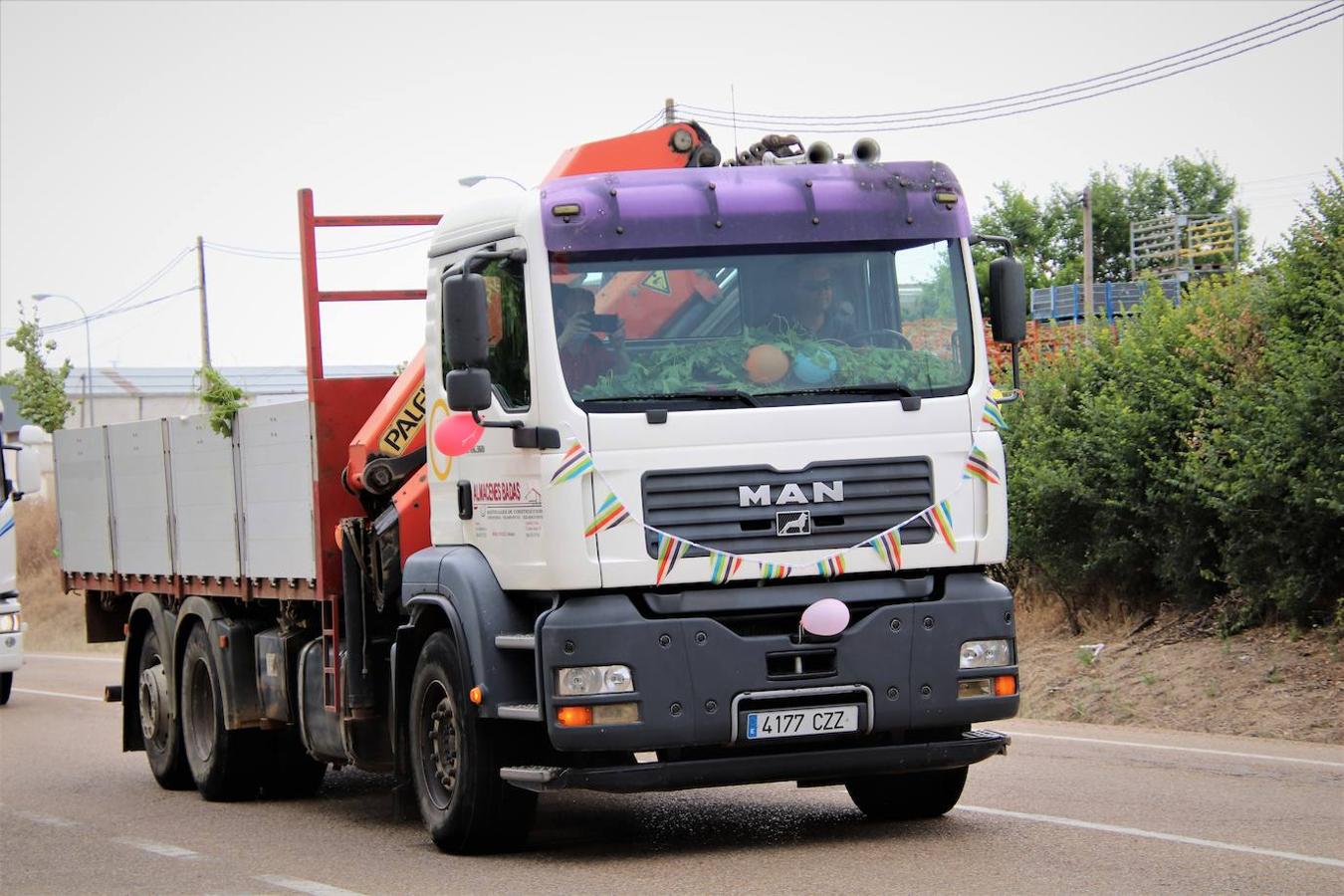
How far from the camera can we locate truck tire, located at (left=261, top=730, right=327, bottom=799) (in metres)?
13.2

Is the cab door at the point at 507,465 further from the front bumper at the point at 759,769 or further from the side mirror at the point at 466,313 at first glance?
the front bumper at the point at 759,769

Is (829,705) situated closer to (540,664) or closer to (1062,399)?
(540,664)

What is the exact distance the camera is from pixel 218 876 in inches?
376

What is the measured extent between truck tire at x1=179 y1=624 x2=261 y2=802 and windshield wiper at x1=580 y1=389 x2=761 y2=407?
4862mm

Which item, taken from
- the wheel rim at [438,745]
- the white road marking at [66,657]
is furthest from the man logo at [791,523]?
the white road marking at [66,657]

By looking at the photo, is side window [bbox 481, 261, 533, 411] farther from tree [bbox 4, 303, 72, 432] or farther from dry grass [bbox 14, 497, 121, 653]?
tree [bbox 4, 303, 72, 432]

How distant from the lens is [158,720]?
46.1ft

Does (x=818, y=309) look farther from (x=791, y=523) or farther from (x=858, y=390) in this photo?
(x=791, y=523)

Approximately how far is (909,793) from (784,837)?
847 millimetres

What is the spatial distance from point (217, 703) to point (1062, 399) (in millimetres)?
10405

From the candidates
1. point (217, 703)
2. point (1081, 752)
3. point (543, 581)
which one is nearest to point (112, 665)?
point (217, 703)

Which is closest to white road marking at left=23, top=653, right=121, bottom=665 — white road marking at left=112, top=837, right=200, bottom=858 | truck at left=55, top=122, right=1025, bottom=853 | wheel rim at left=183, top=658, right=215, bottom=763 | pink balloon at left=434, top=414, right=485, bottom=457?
wheel rim at left=183, top=658, right=215, bottom=763

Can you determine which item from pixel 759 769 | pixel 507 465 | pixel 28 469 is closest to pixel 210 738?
pixel 507 465

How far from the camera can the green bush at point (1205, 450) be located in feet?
53.0
